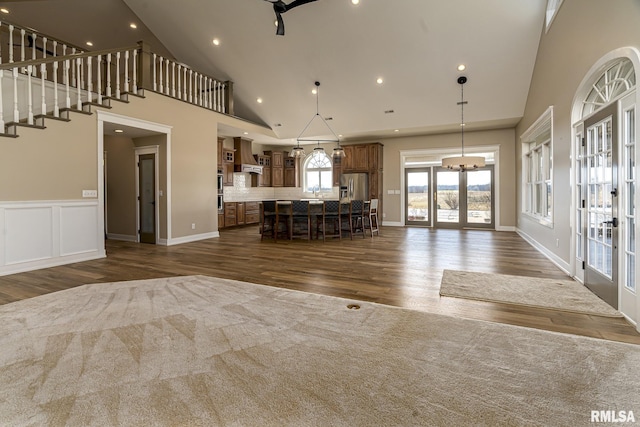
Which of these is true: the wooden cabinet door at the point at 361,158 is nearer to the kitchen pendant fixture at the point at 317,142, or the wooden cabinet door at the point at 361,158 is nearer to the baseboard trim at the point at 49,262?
the kitchen pendant fixture at the point at 317,142

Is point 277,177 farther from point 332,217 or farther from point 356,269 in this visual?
point 356,269

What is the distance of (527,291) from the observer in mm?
3441

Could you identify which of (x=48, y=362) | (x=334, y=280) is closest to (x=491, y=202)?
(x=334, y=280)

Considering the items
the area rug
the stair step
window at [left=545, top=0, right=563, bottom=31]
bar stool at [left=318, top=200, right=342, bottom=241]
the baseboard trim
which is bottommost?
Result: the area rug

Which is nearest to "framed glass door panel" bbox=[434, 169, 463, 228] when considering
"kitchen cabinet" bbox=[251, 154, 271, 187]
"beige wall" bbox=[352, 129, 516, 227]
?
"beige wall" bbox=[352, 129, 516, 227]

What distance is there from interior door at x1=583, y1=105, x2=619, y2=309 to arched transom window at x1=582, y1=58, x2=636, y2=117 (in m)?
0.16

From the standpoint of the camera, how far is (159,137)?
6672 mm

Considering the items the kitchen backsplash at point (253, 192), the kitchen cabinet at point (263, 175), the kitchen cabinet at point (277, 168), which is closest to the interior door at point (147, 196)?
the kitchen backsplash at point (253, 192)

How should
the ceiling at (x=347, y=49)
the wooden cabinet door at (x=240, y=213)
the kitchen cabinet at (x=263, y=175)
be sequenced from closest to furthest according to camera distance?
1. the ceiling at (x=347, y=49)
2. the wooden cabinet door at (x=240, y=213)
3. the kitchen cabinet at (x=263, y=175)

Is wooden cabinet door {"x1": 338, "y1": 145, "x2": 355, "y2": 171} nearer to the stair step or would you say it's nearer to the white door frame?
the white door frame

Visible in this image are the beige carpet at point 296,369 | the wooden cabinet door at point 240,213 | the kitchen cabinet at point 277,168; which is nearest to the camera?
the beige carpet at point 296,369

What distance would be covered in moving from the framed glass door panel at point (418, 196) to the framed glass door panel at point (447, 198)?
278 millimetres

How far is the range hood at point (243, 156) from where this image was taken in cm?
1014

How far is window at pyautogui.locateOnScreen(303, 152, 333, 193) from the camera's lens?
38.5 ft
